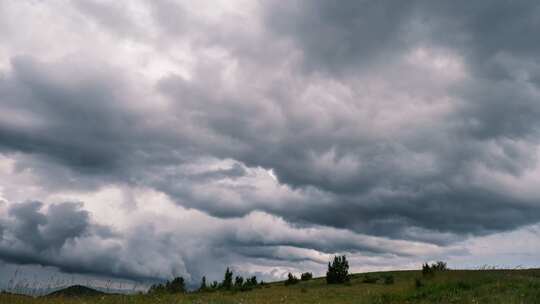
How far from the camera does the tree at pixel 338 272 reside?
4422 centimetres

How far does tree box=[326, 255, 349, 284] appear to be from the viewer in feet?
145

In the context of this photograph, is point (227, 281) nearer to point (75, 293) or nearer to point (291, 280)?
point (291, 280)

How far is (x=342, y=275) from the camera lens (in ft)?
147

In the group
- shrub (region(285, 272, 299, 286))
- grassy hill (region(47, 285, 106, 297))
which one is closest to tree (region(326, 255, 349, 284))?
shrub (region(285, 272, 299, 286))

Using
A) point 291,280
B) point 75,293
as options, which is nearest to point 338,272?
point 291,280

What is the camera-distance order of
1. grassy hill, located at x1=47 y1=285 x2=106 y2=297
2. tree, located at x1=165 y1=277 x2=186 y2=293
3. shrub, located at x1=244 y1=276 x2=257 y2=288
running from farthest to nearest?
shrub, located at x1=244 y1=276 x2=257 y2=288
tree, located at x1=165 y1=277 x2=186 y2=293
grassy hill, located at x1=47 y1=285 x2=106 y2=297

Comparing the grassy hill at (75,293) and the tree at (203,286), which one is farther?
the tree at (203,286)

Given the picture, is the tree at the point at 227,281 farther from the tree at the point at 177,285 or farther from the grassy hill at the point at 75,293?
the grassy hill at the point at 75,293

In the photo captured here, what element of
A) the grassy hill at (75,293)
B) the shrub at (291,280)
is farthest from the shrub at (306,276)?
the grassy hill at (75,293)

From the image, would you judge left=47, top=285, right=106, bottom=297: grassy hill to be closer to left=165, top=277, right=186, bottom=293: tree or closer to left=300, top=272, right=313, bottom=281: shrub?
left=165, top=277, right=186, bottom=293: tree

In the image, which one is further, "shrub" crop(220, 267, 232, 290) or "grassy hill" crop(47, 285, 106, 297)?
"shrub" crop(220, 267, 232, 290)

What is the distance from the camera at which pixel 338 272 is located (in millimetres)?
44750

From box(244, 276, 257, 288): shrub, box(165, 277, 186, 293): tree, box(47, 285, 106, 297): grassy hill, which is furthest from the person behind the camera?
box(244, 276, 257, 288): shrub

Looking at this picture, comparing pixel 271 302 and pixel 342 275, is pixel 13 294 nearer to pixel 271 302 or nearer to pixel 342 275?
pixel 271 302
